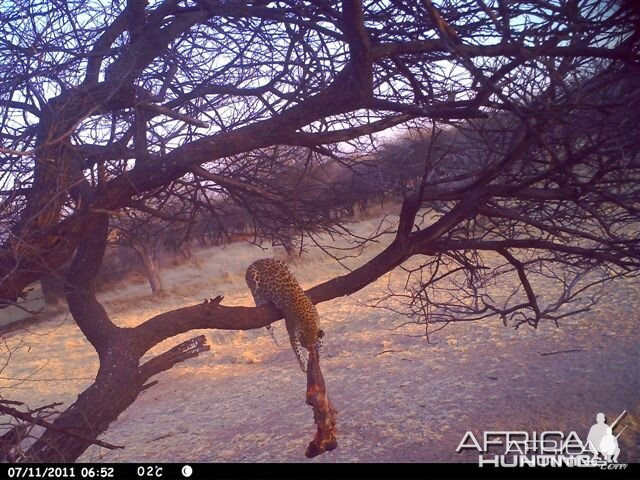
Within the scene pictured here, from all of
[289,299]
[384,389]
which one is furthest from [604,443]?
[384,389]

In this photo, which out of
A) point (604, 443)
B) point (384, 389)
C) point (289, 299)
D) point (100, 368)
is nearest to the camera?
point (604, 443)

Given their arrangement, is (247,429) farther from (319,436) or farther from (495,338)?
(495,338)

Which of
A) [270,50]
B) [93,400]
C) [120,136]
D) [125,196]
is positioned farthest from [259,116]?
[93,400]

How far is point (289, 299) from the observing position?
5375 millimetres

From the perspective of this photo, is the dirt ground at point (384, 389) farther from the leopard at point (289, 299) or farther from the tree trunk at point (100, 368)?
the leopard at point (289, 299)

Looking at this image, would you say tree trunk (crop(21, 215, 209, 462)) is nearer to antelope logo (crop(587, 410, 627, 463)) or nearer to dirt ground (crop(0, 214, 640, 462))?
dirt ground (crop(0, 214, 640, 462))

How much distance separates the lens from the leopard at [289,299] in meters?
5.37

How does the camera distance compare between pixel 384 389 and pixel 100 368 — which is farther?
pixel 384 389

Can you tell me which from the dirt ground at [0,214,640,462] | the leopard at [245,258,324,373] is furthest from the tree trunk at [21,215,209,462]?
the leopard at [245,258,324,373]

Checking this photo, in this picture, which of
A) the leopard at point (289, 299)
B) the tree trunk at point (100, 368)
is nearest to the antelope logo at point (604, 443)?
the leopard at point (289, 299)

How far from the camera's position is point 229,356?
13.1 metres

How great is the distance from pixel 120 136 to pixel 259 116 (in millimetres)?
1248

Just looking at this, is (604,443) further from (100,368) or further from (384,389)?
(384,389)

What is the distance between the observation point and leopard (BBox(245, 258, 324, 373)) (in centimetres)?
537
